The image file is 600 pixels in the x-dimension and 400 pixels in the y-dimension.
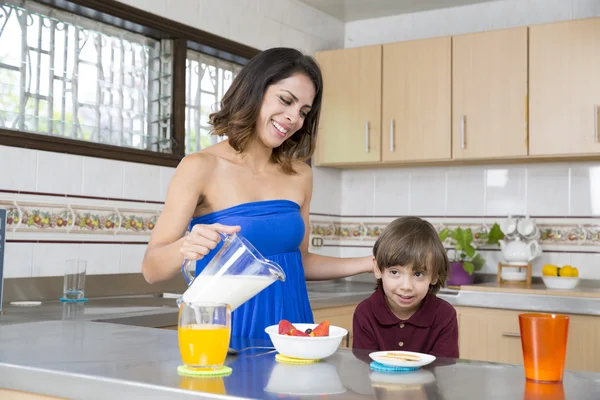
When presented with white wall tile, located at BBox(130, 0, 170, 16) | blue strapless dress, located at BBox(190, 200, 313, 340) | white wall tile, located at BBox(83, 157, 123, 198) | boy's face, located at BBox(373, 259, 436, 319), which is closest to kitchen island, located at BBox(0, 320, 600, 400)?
boy's face, located at BBox(373, 259, 436, 319)

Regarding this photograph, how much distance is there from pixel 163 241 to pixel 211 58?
2277mm

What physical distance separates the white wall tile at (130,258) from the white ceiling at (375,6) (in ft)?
6.16

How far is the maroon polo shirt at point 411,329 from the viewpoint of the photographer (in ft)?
5.45

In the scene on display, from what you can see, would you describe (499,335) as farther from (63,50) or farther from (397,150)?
(63,50)

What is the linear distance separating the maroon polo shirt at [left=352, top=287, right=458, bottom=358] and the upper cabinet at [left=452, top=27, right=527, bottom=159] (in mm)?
2135

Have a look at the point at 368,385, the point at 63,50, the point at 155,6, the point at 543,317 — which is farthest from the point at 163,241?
the point at 155,6

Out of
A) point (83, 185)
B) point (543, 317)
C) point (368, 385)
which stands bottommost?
point (368, 385)

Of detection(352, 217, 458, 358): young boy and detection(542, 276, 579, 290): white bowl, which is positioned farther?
detection(542, 276, 579, 290): white bowl

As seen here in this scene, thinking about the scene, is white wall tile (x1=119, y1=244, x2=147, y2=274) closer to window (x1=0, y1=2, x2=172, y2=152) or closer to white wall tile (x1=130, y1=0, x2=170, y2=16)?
window (x1=0, y1=2, x2=172, y2=152)

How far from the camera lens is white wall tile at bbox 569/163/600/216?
3.71 meters

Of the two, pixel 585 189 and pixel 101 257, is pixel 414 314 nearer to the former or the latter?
pixel 101 257

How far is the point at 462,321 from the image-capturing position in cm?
344

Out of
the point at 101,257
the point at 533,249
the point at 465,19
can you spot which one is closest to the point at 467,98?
the point at 465,19

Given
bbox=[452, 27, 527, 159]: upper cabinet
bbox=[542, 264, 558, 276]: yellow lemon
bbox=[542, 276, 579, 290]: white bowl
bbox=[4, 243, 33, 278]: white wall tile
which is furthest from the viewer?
bbox=[452, 27, 527, 159]: upper cabinet
